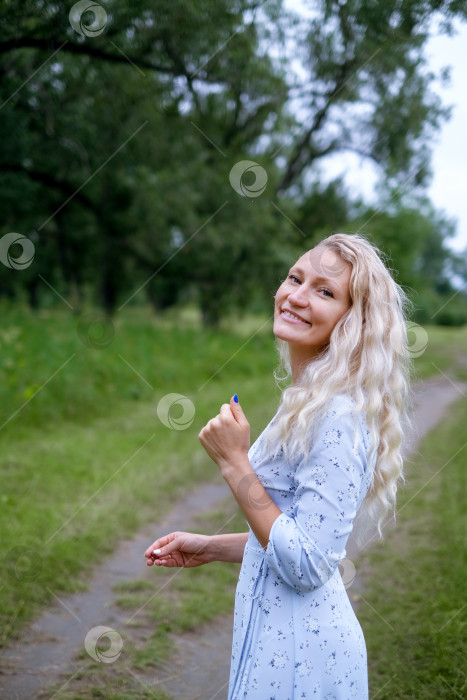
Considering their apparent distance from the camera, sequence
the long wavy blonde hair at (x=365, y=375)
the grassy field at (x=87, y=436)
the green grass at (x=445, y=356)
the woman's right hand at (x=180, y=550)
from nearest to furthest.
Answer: the long wavy blonde hair at (x=365, y=375) → the woman's right hand at (x=180, y=550) → the grassy field at (x=87, y=436) → the green grass at (x=445, y=356)

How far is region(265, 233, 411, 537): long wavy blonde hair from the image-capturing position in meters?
1.53

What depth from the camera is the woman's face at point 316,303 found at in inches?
64.8

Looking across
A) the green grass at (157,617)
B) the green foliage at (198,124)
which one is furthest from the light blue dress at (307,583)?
the green foliage at (198,124)

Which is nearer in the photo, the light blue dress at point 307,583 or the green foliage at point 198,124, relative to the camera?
the light blue dress at point 307,583

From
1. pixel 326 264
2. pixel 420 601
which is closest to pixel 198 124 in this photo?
pixel 420 601

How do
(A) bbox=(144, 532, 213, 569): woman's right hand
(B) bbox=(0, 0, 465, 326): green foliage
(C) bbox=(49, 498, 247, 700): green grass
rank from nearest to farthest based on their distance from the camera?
(A) bbox=(144, 532, 213, 569): woman's right hand → (C) bbox=(49, 498, 247, 700): green grass → (B) bbox=(0, 0, 465, 326): green foliage

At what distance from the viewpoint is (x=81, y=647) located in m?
3.05

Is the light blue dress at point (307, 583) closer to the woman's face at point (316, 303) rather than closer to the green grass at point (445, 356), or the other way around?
the woman's face at point (316, 303)

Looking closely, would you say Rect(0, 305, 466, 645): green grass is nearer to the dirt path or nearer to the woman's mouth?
the dirt path

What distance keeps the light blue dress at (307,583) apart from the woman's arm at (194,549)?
0.25 meters

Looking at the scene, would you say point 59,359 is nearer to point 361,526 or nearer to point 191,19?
point 191,19

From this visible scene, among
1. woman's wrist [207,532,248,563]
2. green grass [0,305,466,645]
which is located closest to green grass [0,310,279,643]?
green grass [0,305,466,645]

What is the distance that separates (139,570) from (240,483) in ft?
8.72

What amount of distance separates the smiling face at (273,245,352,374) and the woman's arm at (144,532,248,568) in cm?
61
